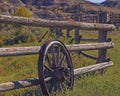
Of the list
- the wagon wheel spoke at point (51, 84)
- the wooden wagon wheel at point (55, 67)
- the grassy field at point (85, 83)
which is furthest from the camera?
the wagon wheel spoke at point (51, 84)

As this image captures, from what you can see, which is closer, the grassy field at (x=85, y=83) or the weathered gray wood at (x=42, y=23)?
the grassy field at (x=85, y=83)

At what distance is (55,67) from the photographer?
754cm

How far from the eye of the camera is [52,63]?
7582 millimetres

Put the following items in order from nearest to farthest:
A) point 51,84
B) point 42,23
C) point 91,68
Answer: point 51,84 → point 42,23 → point 91,68

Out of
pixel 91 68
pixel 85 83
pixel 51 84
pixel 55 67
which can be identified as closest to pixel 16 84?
pixel 51 84

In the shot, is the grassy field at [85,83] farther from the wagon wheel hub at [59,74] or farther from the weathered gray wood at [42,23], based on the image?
the weathered gray wood at [42,23]

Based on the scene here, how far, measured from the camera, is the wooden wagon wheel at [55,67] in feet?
23.4

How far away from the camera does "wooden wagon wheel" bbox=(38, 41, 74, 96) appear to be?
7134 millimetres

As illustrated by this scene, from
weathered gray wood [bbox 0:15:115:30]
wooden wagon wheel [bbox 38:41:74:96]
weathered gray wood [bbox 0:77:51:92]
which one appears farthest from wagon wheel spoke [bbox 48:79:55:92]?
weathered gray wood [bbox 0:15:115:30]

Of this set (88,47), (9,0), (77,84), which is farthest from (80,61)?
(9,0)

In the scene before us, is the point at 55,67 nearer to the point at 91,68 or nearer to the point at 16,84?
the point at 16,84

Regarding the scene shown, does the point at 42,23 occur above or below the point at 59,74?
above

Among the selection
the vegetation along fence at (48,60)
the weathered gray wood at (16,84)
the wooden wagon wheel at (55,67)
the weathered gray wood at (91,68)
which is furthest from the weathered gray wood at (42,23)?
the weathered gray wood at (16,84)

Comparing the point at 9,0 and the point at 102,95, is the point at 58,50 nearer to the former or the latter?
the point at 102,95
